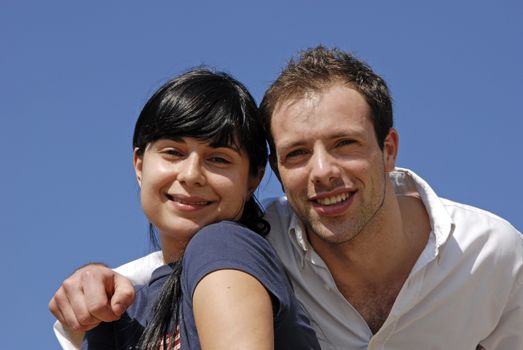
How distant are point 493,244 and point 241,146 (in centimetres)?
194

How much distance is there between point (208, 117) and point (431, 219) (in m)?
1.84

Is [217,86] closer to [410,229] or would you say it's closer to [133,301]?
[133,301]

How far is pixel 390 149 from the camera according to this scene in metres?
5.84

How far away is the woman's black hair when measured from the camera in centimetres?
448

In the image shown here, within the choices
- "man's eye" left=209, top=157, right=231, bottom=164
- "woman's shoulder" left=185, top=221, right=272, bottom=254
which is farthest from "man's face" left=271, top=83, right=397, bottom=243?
"woman's shoulder" left=185, top=221, right=272, bottom=254

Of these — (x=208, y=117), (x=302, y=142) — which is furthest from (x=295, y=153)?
(x=208, y=117)

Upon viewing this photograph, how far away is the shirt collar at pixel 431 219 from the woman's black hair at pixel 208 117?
20.6 inches

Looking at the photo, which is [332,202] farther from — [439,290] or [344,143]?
[439,290]

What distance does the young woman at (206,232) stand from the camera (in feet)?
11.0

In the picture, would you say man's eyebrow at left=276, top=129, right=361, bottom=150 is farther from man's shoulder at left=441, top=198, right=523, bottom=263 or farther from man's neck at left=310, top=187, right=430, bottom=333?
man's shoulder at left=441, top=198, right=523, bottom=263

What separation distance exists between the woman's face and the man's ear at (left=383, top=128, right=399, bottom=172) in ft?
4.73

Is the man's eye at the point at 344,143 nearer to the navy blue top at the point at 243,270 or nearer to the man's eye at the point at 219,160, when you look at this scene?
the man's eye at the point at 219,160

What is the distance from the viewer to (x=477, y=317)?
219 inches

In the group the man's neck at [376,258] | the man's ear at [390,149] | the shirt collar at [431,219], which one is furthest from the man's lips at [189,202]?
the man's ear at [390,149]
